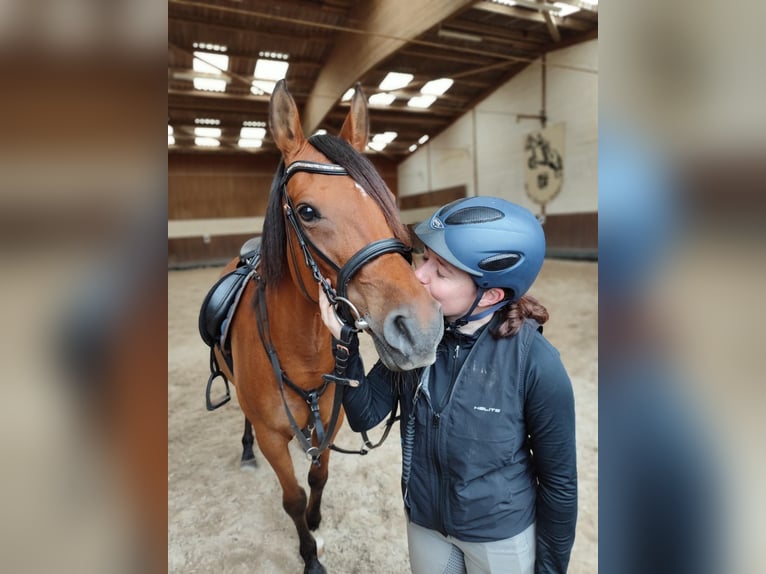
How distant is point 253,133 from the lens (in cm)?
1597

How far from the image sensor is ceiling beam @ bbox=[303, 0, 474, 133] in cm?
629

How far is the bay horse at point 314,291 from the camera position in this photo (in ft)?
3.57

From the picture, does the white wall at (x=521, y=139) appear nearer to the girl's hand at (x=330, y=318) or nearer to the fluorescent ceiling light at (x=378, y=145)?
the fluorescent ceiling light at (x=378, y=145)

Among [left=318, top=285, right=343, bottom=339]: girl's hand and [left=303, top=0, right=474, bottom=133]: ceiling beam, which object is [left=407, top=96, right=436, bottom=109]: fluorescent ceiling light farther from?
[left=318, top=285, right=343, bottom=339]: girl's hand

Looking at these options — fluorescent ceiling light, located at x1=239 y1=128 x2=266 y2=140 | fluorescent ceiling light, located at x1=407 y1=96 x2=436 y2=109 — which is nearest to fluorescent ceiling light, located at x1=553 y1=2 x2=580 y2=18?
fluorescent ceiling light, located at x1=407 y1=96 x2=436 y2=109

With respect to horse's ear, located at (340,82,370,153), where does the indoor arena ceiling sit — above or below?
above

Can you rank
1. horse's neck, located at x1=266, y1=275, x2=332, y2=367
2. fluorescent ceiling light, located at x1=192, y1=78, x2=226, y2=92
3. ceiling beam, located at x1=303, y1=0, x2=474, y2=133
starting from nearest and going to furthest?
horse's neck, located at x1=266, y1=275, x2=332, y2=367 → ceiling beam, located at x1=303, y1=0, x2=474, y2=133 → fluorescent ceiling light, located at x1=192, y1=78, x2=226, y2=92

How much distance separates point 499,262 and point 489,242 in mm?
61

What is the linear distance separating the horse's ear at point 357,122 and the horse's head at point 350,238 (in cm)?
26

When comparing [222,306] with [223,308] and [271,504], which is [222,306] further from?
[271,504]
